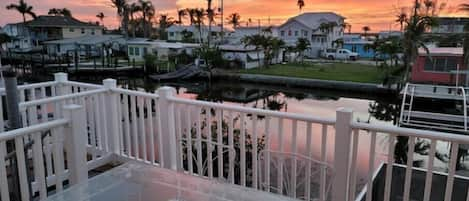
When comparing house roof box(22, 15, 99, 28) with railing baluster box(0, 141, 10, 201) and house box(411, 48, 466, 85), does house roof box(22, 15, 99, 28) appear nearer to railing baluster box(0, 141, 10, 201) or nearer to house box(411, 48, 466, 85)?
house box(411, 48, 466, 85)

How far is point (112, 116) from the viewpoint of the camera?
11.6 feet

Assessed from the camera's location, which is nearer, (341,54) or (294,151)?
(294,151)

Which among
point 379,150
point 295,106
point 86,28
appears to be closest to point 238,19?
point 86,28

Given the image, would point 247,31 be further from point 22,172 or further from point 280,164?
point 22,172

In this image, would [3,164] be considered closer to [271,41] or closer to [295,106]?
[295,106]

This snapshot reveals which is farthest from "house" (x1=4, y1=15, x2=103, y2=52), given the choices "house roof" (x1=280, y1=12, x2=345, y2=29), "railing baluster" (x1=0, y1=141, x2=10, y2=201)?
"railing baluster" (x1=0, y1=141, x2=10, y2=201)

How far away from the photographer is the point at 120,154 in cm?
364

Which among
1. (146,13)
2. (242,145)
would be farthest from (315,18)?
(242,145)

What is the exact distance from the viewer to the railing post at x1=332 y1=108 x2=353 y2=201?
2.15 m

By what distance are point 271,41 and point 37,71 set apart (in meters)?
17.1

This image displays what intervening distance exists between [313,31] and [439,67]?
23686mm

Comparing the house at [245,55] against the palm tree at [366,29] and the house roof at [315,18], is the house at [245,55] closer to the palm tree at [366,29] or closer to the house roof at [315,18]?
the house roof at [315,18]

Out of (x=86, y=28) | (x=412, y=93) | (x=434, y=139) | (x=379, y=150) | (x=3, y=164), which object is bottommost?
(x=379, y=150)

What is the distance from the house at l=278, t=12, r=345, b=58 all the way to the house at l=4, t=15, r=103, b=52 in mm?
21278
